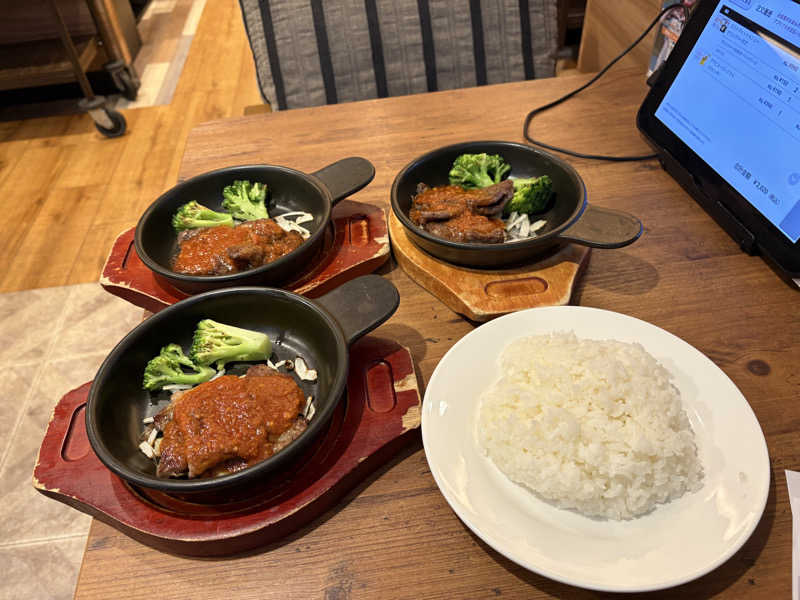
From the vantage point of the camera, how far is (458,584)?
0.77 metres

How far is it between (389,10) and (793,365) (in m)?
1.78

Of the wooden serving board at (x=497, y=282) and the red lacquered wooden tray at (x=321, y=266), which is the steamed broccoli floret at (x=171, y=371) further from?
the wooden serving board at (x=497, y=282)

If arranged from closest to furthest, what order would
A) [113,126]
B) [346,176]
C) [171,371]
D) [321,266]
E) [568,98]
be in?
[171,371] → [321,266] → [346,176] → [568,98] → [113,126]

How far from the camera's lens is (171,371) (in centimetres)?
97

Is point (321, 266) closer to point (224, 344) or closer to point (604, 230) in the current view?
point (224, 344)

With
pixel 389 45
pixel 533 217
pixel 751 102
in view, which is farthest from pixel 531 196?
pixel 389 45

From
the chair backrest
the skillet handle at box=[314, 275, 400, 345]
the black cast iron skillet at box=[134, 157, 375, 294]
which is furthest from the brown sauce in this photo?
the chair backrest

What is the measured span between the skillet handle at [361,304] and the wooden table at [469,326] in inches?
5.5

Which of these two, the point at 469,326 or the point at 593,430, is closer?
the point at 593,430

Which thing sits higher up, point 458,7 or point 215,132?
point 458,7

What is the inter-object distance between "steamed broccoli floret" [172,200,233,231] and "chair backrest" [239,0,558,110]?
988 millimetres

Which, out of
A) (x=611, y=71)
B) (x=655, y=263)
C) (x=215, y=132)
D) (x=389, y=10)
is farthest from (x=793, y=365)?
(x=389, y=10)

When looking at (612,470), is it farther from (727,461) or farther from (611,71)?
(611,71)

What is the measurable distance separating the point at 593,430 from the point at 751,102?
85 cm
